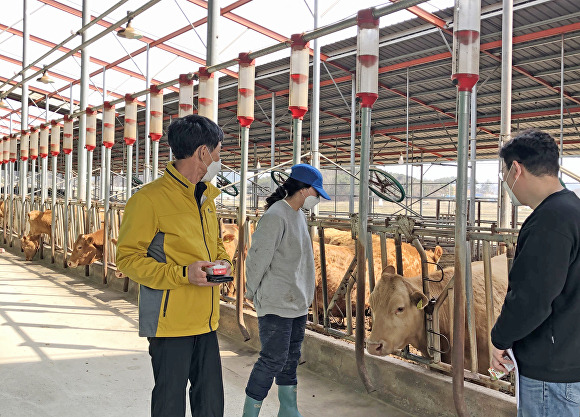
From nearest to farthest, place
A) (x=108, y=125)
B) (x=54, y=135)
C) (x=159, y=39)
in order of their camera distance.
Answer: (x=108, y=125), (x=54, y=135), (x=159, y=39)

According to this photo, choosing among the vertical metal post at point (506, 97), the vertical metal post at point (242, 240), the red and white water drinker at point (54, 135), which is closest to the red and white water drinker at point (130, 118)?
the vertical metal post at point (242, 240)

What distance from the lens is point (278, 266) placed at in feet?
10.2

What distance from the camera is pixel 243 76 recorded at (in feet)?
16.6

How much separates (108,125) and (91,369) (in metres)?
5.18

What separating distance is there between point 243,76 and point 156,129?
7.49 feet

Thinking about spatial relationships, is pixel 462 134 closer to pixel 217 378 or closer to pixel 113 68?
pixel 217 378

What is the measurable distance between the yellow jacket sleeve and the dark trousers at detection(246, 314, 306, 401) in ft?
3.24

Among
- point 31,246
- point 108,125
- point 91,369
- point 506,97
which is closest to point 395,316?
point 91,369

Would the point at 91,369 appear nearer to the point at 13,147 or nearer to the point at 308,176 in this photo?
the point at 308,176

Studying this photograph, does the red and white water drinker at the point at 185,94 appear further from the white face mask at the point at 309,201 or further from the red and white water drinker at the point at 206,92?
the white face mask at the point at 309,201

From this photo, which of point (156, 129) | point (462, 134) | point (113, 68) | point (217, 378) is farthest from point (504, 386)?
point (113, 68)

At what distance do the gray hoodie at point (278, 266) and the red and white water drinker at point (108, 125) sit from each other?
19.9 ft

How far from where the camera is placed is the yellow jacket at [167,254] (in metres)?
2.20

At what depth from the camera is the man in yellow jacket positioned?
2.21m
